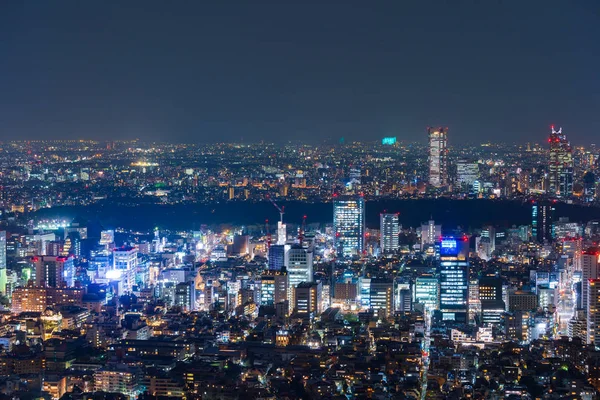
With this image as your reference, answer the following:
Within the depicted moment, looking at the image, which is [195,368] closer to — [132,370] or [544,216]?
[132,370]

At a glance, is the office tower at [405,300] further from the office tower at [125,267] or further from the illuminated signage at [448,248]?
the office tower at [125,267]

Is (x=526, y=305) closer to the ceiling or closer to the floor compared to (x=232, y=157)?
closer to the floor

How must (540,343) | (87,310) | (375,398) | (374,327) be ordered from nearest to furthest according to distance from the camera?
(375,398)
(540,343)
(374,327)
(87,310)

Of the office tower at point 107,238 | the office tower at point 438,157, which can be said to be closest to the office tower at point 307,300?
the office tower at point 107,238

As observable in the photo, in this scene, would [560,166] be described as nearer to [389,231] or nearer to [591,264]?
[389,231]

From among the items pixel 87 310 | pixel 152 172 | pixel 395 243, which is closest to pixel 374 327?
pixel 87 310
